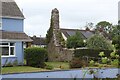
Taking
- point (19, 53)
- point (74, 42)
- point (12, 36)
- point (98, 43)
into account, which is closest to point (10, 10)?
point (12, 36)

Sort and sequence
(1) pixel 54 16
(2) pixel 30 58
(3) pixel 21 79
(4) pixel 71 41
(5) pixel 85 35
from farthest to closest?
(5) pixel 85 35
(4) pixel 71 41
(1) pixel 54 16
(2) pixel 30 58
(3) pixel 21 79

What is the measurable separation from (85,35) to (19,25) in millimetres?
43120

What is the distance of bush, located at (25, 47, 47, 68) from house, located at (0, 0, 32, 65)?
1972 mm

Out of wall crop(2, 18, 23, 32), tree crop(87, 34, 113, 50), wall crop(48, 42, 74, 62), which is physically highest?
wall crop(2, 18, 23, 32)

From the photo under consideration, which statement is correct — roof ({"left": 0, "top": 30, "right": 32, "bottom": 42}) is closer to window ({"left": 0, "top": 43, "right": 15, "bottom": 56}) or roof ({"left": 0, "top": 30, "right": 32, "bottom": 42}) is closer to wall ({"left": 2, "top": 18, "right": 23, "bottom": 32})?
wall ({"left": 2, "top": 18, "right": 23, "bottom": 32})

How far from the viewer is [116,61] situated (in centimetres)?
505

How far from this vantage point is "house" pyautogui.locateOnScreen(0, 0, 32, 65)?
98.7 ft

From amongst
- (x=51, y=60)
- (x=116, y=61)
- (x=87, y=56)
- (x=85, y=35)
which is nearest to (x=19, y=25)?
(x=87, y=56)

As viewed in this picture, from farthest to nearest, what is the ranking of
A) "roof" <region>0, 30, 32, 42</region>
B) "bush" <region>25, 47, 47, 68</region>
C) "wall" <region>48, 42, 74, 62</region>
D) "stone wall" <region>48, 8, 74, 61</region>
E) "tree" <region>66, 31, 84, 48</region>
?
"tree" <region>66, 31, 84, 48</region> < "stone wall" <region>48, 8, 74, 61</region> < "wall" <region>48, 42, 74, 62</region> < "roof" <region>0, 30, 32, 42</region> < "bush" <region>25, 47, 47, 68</region>

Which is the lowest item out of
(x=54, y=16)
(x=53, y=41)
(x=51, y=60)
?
(x=51, y=60)

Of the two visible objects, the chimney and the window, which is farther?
the chimney

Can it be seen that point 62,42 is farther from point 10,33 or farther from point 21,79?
point 21,79

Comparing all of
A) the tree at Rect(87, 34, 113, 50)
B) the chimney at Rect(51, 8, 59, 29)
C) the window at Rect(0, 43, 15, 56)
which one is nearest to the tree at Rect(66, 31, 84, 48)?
the chimney at Rect(51, 8, 59, 29)

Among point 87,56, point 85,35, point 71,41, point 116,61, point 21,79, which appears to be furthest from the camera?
point 85,35
